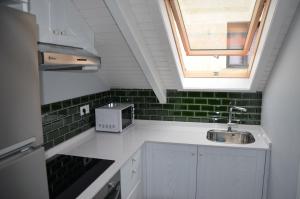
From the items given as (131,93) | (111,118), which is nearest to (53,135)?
(111,118)

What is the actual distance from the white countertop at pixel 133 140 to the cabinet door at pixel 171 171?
0.28ft

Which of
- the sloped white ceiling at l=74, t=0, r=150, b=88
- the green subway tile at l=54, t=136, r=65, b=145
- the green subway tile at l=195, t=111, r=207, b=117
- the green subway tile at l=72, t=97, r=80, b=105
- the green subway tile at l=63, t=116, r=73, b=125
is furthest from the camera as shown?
the green subway tile at l=195, t=111, r=207, b=117

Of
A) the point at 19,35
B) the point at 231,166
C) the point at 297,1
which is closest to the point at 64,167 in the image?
the point at 19,35

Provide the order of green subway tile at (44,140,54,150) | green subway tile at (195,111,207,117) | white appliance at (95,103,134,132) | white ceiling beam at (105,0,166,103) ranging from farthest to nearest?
green subway tile at (195,111,207,117) < white appliance at (95,103,134,132) < green subway tile at (44,140,54,150) < white ceiling beam at (105,0,166,103)

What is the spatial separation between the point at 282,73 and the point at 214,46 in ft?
2.45

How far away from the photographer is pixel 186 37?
7.58ft

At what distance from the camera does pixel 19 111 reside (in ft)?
2.81

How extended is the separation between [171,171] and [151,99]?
86 centimetres

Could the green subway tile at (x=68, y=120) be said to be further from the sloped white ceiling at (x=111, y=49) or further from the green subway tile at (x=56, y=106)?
the sloped white ceiling at (x=111, y=49)

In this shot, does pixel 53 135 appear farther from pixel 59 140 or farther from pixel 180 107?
pixel 180 107

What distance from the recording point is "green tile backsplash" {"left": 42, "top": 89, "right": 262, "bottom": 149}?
2.21 m

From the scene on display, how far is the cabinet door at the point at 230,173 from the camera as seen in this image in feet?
7.02

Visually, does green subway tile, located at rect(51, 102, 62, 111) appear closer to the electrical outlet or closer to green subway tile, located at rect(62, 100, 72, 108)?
green subway tile, located at rect(62, 100, 72, 108)

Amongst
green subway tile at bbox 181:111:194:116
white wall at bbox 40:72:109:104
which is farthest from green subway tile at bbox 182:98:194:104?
white wall at bbox 40:72:109:104
